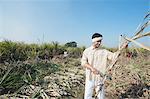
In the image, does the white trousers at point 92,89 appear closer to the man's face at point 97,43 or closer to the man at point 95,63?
the man at point 95,63

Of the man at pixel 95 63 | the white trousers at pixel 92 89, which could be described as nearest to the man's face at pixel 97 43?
the man at pixel 95 63

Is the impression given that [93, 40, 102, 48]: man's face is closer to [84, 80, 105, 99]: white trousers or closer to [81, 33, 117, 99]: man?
[81, 33, 117, 99]: man

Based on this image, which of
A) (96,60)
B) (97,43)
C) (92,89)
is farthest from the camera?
(92,89)

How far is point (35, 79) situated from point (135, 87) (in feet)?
7.89

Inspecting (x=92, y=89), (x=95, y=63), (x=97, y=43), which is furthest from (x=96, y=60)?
(x=92, y=89)

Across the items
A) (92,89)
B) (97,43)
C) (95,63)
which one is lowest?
(92,89)

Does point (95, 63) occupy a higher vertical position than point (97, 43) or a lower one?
lower

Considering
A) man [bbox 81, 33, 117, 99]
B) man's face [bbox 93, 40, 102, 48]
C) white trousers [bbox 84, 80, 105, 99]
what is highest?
man's face [bbox 93, 40, 102, 48]

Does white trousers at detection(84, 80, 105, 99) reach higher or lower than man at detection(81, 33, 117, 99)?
lower

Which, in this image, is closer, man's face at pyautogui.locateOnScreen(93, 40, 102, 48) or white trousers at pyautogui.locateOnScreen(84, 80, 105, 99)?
man's face at pyautogui.locateOnScreen(93, 40, 102, 48)

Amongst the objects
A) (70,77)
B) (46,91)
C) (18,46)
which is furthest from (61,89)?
(18,46)

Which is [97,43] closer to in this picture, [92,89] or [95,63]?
[95,63]

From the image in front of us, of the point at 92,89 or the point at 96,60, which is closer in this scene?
the point at 96,60

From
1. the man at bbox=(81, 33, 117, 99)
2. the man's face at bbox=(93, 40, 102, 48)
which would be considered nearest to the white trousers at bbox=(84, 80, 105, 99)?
the man at bbox=(81, 33, 117, 99)
